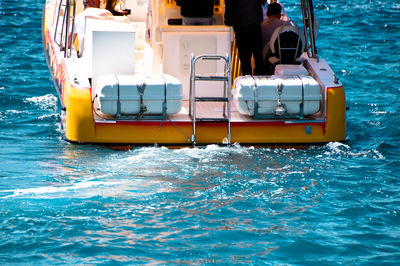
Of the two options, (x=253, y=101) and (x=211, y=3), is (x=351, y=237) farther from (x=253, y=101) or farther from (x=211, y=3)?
(x=211, y=3)

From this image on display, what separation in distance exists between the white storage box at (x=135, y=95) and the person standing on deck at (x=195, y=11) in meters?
0.94

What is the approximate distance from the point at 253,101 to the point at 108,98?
4.31 ft

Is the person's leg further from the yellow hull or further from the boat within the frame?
the yellow hull

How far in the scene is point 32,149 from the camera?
23.4 ft

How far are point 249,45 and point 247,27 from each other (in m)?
0.20

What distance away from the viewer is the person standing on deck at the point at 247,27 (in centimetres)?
751

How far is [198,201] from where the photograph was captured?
18.5 feet

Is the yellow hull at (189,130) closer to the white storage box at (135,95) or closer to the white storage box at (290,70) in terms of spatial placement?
the white storage box at (135,95)

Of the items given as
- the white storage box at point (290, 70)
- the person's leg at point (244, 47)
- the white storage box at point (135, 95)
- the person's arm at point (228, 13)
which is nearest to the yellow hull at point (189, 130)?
the white storage box at point (135, 95)

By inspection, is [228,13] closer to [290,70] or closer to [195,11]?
[195,11]

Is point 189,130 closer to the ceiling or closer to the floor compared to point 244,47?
closer to the floor

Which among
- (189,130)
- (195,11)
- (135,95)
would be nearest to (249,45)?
(195,11)

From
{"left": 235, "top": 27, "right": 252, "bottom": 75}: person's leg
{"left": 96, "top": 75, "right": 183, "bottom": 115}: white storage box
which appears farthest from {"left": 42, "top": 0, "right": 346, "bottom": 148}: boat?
{"left": 235, "top": 27, "right": 252, "bottom": 75}: person's leg

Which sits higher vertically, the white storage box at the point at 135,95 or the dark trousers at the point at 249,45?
the dark trousers at the point at 249,45
